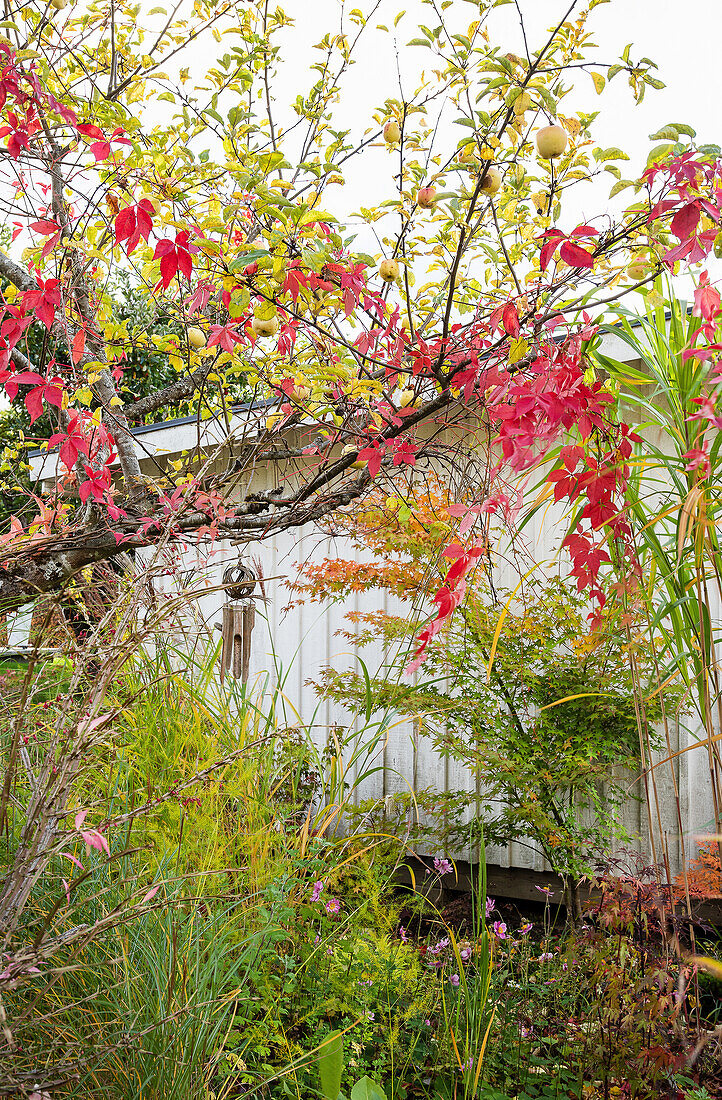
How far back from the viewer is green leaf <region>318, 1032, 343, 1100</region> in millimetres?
1561

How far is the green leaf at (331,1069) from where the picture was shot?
156 centimetres

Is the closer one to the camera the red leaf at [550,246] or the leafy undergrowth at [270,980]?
the red leaf at [550,246]

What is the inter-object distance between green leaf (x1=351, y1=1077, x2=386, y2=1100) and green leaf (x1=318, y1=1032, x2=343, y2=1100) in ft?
0.23

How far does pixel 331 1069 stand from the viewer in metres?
1.57

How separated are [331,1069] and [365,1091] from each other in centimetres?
10

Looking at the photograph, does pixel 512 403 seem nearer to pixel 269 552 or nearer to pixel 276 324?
pixel 276 324

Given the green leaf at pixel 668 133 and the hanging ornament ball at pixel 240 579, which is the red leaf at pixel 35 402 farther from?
the green leaf at pixel 668 133

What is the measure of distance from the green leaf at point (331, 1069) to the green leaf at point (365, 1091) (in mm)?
70

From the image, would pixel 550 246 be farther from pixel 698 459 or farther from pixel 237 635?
pixel 237 635

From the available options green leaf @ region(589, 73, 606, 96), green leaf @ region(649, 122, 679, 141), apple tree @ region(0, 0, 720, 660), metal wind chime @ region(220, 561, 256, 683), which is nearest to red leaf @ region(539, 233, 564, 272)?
apple tree @ region(0, 0, 720, 660)

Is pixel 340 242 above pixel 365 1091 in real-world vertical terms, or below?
above

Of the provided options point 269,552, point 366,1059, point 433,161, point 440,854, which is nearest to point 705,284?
point 433,161

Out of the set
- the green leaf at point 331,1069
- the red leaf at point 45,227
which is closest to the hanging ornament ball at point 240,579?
the red leaf at point 45,227

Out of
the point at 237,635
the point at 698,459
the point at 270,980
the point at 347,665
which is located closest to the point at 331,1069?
the point at 270,980
